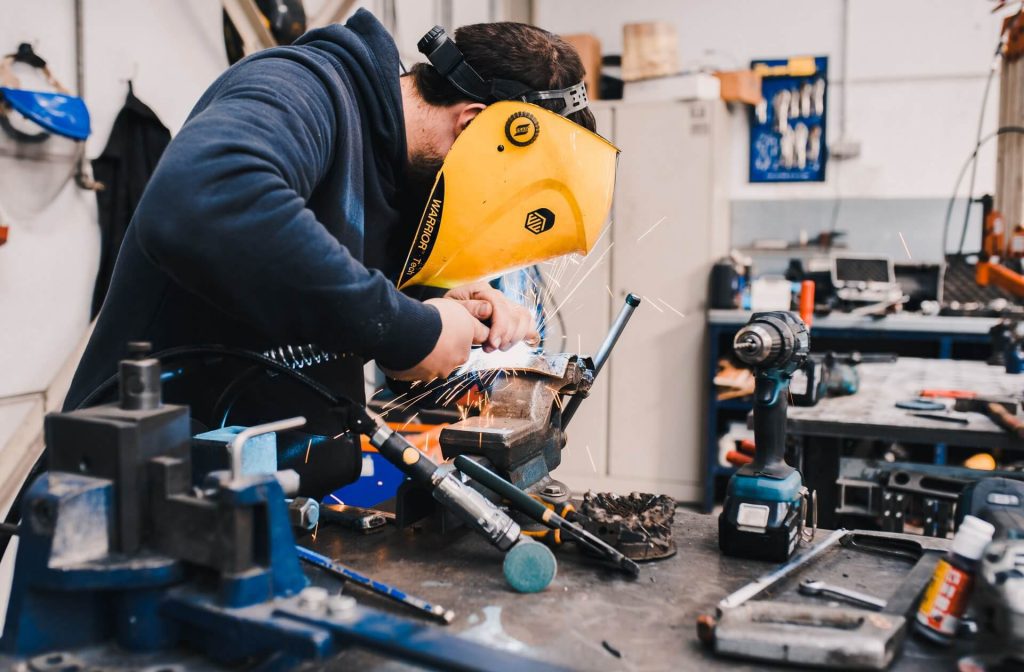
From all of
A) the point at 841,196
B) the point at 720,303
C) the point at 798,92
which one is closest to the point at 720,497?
the point at 720,303

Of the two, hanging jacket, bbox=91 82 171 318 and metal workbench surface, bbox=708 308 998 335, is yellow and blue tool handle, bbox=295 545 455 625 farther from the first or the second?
metal workbench surface, bbox=708 308 998 335

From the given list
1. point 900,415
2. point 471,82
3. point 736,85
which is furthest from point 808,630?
point 736,85

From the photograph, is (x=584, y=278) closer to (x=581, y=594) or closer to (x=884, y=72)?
(x=884, y=72)

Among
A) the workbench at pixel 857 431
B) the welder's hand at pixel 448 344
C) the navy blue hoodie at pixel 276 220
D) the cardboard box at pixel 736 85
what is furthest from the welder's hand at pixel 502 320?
the cardboard box at pixel 736 85

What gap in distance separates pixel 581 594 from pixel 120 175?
215cm

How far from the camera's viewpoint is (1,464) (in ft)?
7.15

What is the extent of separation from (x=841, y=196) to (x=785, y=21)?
3.99 feet

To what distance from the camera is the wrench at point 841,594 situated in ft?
3.28

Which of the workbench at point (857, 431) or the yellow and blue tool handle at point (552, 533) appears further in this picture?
the workbench at point (857, 431)

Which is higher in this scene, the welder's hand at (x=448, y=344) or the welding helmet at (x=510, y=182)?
the welding helmet at (x=510, y=182)

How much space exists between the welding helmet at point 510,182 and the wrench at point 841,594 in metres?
0.67

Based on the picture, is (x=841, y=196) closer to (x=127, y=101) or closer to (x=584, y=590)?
Result: (x=127, y=101)

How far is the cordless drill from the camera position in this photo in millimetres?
1165

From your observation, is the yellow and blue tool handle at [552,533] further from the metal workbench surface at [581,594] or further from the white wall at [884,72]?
the white wall at [884,72]
